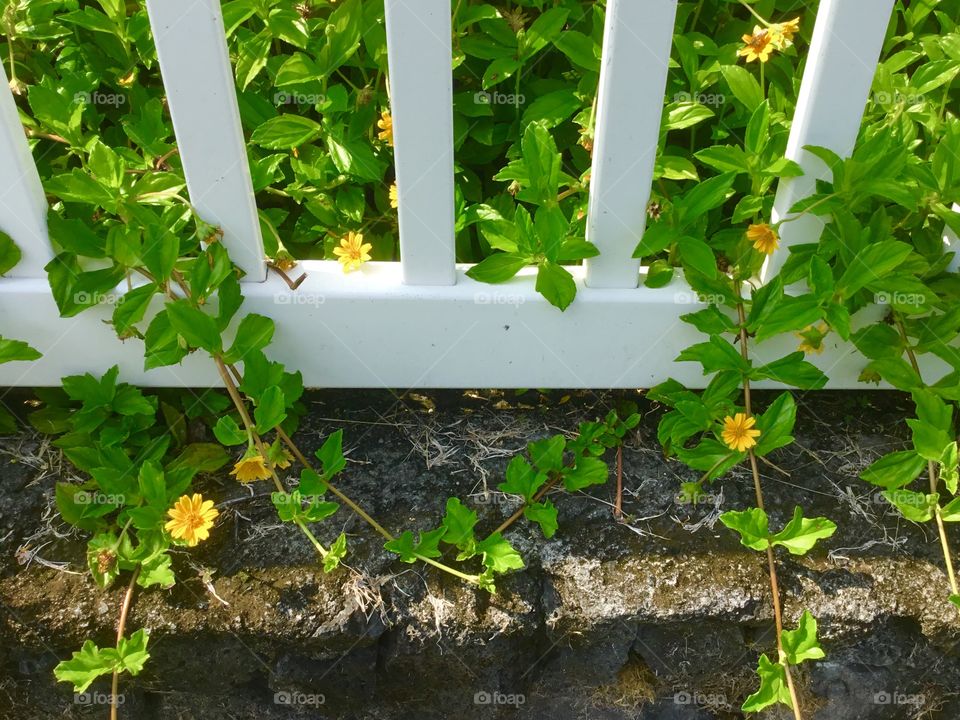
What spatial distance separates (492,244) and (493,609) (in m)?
0.68

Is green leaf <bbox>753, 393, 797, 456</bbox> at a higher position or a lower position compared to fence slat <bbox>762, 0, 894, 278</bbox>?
lower

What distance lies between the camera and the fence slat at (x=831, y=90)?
1361mm

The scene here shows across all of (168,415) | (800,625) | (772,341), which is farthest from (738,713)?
(168,415)

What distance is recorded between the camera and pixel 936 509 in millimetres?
1613

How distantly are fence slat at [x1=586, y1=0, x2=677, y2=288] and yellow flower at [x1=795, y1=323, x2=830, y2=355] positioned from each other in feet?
1.12

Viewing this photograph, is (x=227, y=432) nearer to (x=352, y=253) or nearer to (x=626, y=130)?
(x=352, y=253)

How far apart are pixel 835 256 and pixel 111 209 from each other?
1.35m

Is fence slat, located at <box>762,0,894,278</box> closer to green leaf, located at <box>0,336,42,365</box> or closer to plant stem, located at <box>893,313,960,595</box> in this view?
plant stem, located at <box>893,313,960,595</box>

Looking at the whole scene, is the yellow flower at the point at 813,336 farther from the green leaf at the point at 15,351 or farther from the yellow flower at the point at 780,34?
the green leaf at the point at 15,351

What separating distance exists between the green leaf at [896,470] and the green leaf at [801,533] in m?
0.23

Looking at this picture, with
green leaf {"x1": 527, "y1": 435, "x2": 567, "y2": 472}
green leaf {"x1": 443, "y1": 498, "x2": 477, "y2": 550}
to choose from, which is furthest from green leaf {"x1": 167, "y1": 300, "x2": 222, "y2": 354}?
green leaf {"x1": 527, "y1": 435, "x2": 567, "y2": 472}

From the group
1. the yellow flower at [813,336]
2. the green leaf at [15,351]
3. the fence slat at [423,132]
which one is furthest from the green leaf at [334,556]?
the yellow flower at [813,336]

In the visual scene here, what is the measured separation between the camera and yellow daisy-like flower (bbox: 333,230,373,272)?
1.64 metres

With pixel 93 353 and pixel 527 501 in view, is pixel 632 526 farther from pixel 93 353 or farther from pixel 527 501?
pixel 93 353
